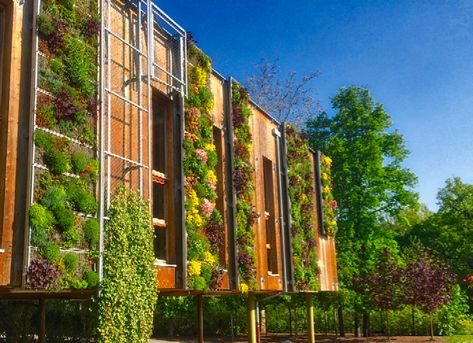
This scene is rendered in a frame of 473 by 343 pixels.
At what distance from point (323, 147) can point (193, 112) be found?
22.3 m

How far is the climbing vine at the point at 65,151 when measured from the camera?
8.91 meters

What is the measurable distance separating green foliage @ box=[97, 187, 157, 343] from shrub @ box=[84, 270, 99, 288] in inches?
9.0

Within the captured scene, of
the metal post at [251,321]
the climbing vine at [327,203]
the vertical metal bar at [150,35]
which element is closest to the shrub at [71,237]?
the vertical metal bar at [150,35]

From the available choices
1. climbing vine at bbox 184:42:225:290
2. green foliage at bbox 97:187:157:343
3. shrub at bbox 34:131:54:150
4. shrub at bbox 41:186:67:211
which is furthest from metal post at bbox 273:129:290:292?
shrub at bbox 34:131:54:150

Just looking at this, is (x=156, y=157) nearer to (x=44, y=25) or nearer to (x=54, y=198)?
(x=54, y=198)

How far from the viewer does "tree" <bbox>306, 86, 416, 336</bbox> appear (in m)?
31.8

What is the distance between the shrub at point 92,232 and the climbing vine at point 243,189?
6.05 m

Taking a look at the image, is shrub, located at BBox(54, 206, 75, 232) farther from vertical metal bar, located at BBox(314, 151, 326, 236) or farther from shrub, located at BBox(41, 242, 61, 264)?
vertical metal bar, located at BBox(314, 151, 326, 236)

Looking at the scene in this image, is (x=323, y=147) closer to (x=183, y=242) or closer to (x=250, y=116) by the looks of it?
(x=250, y=116)

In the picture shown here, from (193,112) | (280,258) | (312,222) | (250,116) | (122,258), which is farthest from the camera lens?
(312,222)

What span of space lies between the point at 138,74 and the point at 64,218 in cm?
387

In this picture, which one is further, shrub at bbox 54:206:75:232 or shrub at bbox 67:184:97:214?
shrub at bbox 67:184:97:214

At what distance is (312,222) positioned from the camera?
22016 mm

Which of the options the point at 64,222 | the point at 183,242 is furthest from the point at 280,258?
the point at 64,222
